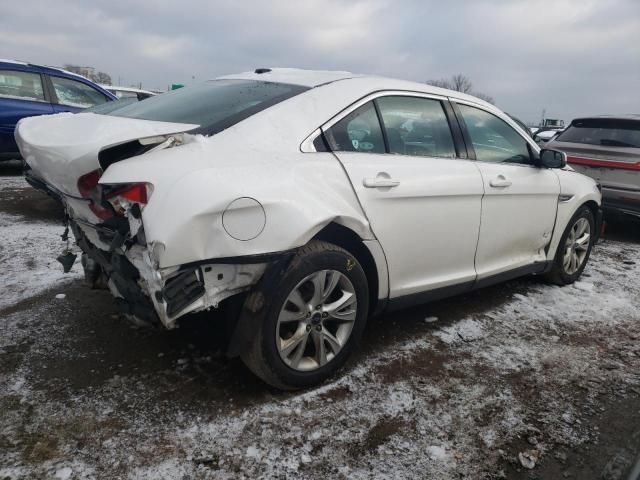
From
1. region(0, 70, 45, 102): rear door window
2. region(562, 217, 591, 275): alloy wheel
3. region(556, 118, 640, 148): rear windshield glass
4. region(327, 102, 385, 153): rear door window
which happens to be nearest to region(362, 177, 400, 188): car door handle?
region(327, 102, 385, 153): rear door window

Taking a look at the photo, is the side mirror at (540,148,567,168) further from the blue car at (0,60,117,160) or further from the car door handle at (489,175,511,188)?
the blue car at (0,60,117,160)

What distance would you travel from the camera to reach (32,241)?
463 cm

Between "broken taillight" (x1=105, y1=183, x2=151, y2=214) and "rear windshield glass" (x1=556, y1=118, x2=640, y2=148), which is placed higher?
"rear windshield glass" (x1=556, y1=118, x2=640, y2=148)

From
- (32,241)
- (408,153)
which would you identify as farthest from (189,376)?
(32,241)

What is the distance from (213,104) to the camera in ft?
8.94

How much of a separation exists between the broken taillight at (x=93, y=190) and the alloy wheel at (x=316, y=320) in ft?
3.05

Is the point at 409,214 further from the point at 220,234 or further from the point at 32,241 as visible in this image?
the point at 32,241

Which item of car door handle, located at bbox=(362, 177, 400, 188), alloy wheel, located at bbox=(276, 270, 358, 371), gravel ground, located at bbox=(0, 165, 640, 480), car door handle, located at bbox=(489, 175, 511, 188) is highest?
car door handle, located at bbox=(362, 177, 400, 188)

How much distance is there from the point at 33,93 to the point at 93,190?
19.1 ft

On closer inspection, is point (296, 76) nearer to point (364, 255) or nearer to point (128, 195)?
point (364, 255)

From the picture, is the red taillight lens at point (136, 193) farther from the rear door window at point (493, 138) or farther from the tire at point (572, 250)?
the tire at point (572, 250)

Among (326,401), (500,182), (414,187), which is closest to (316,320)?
(326,401)

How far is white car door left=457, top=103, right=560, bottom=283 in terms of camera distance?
11.1 feet

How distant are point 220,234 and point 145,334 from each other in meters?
1.36
